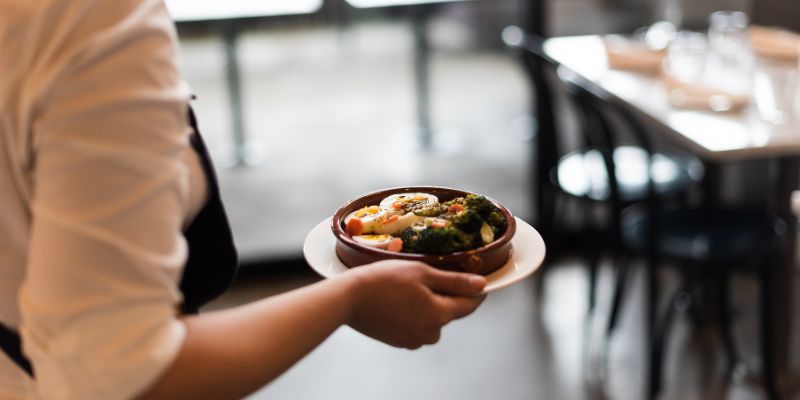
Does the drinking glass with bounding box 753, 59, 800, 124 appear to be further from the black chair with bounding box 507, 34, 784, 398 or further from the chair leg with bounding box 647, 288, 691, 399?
the chair leg with bounding box 647, 288, 691, 399

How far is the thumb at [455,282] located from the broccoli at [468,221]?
2.7 inches

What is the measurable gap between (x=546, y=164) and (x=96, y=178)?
2808mm

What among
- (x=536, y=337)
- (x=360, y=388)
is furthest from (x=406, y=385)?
(x=536, y=337)

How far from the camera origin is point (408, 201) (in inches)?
39.7

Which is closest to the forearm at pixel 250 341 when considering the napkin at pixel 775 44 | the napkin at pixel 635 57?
the napkin at pixel 635 57

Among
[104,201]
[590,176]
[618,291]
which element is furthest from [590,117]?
[104,201]

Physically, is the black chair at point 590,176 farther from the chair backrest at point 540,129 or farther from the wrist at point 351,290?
the wrist at point 351,290

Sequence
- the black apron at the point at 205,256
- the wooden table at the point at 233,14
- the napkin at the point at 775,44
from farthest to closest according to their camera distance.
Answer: the wooden table at the point at 233,14 → the napkin at the point at 775,44 → the black apron at the point at 205,256

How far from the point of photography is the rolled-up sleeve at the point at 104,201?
2.10ft

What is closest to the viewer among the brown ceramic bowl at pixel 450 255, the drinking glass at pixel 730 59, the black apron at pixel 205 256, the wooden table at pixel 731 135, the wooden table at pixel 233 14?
the black apron at pixel 205 256

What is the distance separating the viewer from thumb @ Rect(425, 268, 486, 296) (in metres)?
0.88

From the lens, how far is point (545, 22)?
3551 mm

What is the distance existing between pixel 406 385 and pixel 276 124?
1164 millimetres

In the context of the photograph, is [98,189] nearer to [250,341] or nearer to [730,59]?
Result: [250,341]
